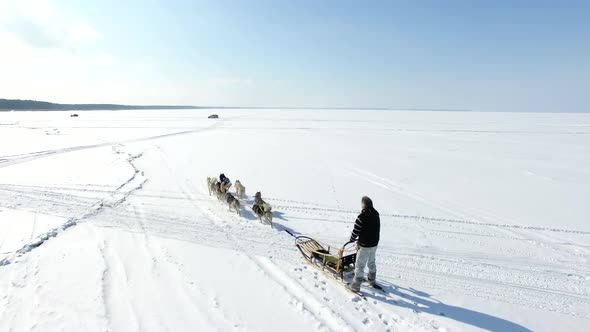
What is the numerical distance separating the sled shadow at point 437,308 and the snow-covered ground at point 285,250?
0.08ft

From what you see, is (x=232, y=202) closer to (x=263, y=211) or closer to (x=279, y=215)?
(x=263, y=211)

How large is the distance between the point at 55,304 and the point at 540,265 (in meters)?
8.63

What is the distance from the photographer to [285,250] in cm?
696

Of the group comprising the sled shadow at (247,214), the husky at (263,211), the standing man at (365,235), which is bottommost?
the sled shadow at (247,214)

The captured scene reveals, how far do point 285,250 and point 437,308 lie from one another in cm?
316

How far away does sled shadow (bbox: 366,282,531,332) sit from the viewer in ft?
15.1

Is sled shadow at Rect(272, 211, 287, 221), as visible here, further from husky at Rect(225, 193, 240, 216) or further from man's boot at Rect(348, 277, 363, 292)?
man's boot at Rect(348, 277, 363, 292)

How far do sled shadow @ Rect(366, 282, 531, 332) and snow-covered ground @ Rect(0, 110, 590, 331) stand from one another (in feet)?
0.08

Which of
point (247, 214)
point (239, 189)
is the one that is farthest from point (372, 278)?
point (239, 189)

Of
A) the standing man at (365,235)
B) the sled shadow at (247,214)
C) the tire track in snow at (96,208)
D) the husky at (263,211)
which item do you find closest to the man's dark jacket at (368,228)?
the standing man at (365,235)

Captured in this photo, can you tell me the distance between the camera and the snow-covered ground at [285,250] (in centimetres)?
Result: 471

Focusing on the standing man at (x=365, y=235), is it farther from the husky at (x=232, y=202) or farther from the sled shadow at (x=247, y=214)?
the husky at (x=232, y=202)

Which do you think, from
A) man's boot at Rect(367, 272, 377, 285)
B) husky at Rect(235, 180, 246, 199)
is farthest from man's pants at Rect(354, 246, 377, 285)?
husky at Rect(235, 180, 246, 199)

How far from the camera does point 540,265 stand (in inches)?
251
